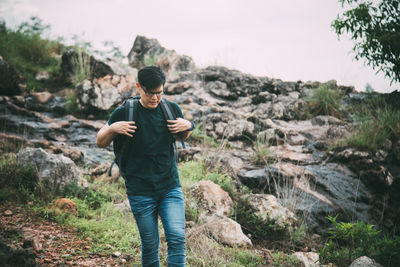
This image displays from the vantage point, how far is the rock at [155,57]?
11.2 metres

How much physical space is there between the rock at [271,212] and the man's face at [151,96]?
2891 mm

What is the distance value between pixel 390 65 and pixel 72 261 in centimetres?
767

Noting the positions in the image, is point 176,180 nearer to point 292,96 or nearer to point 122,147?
point 122,147

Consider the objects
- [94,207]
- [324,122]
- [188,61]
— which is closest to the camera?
[94,207]

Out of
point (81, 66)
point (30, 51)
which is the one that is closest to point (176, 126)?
point (81, 66)

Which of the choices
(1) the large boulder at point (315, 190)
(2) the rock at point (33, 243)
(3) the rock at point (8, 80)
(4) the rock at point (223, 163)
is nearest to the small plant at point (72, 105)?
(3) the rock at point (8, 80)

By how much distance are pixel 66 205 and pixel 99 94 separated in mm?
4287

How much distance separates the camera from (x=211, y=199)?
4.32m

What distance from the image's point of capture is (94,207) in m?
4.17

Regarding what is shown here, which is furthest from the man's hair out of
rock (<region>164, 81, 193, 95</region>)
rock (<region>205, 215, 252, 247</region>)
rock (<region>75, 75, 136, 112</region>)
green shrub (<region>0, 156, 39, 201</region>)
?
rock (<region>164, 81, 193, 95</region>)

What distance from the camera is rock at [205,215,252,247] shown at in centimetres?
358

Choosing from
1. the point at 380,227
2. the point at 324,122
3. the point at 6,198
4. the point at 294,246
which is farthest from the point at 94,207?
the point at 324,122

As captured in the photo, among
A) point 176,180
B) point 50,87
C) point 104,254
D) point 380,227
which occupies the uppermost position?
point 50,87

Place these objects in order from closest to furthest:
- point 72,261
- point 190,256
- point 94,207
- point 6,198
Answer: point 72,261, point 190,256, point 6,198, point 94,207
